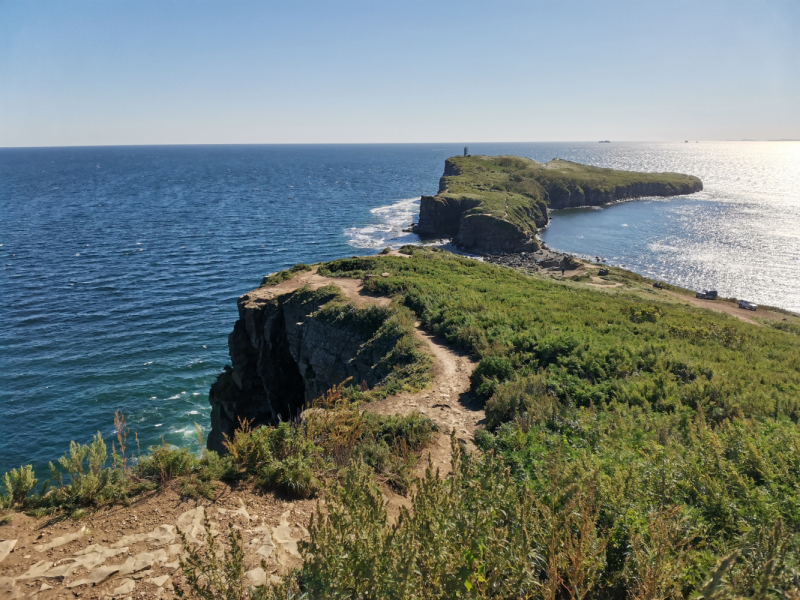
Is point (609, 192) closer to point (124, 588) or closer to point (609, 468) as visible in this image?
point (609, 468)

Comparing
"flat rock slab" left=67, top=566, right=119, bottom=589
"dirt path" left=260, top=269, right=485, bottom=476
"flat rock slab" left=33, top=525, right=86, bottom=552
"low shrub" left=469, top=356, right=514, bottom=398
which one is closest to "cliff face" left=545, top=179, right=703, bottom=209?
"dirt path" left=260, top=269, right=485, bottom=476

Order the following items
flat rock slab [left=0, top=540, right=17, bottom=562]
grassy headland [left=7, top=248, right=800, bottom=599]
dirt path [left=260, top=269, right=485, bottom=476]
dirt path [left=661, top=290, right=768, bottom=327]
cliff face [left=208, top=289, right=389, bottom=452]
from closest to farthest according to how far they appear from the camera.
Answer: grassy headland [left=7, top=248, right=800, bottom=599] → flat rock slab [left=0, top=540, right=17, bottom=562] → dirt path [left=260, top=269, right=485, bottom=476] → cliff face [left=208, top=289, right=389, bottom=452] → dirt path [left=661, top=290, right=768, bottom=327]

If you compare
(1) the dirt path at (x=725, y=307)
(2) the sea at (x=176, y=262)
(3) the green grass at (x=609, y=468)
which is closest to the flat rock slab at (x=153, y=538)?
(3) the green grass at (x=609, y=468)

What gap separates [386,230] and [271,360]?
2291 inches

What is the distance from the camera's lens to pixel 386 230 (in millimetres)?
81938

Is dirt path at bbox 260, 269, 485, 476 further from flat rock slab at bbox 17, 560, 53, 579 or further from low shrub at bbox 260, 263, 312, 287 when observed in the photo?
low shrub at bbox 260, 263, 312, 287

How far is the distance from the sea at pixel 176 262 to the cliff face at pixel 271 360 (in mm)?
3585

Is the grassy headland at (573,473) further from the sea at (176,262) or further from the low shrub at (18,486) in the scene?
the sea at (176,262)

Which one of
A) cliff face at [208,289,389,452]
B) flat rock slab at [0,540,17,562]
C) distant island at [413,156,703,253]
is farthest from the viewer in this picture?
distant island at [413,156,703,253]

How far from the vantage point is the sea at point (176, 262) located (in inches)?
1174

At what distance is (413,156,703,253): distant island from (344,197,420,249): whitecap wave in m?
5.05

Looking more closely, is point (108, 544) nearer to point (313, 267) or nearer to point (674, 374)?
point (674, 374)

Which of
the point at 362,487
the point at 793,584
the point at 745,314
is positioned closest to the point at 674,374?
the point at 793,584

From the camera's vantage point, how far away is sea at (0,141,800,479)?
29.8m
